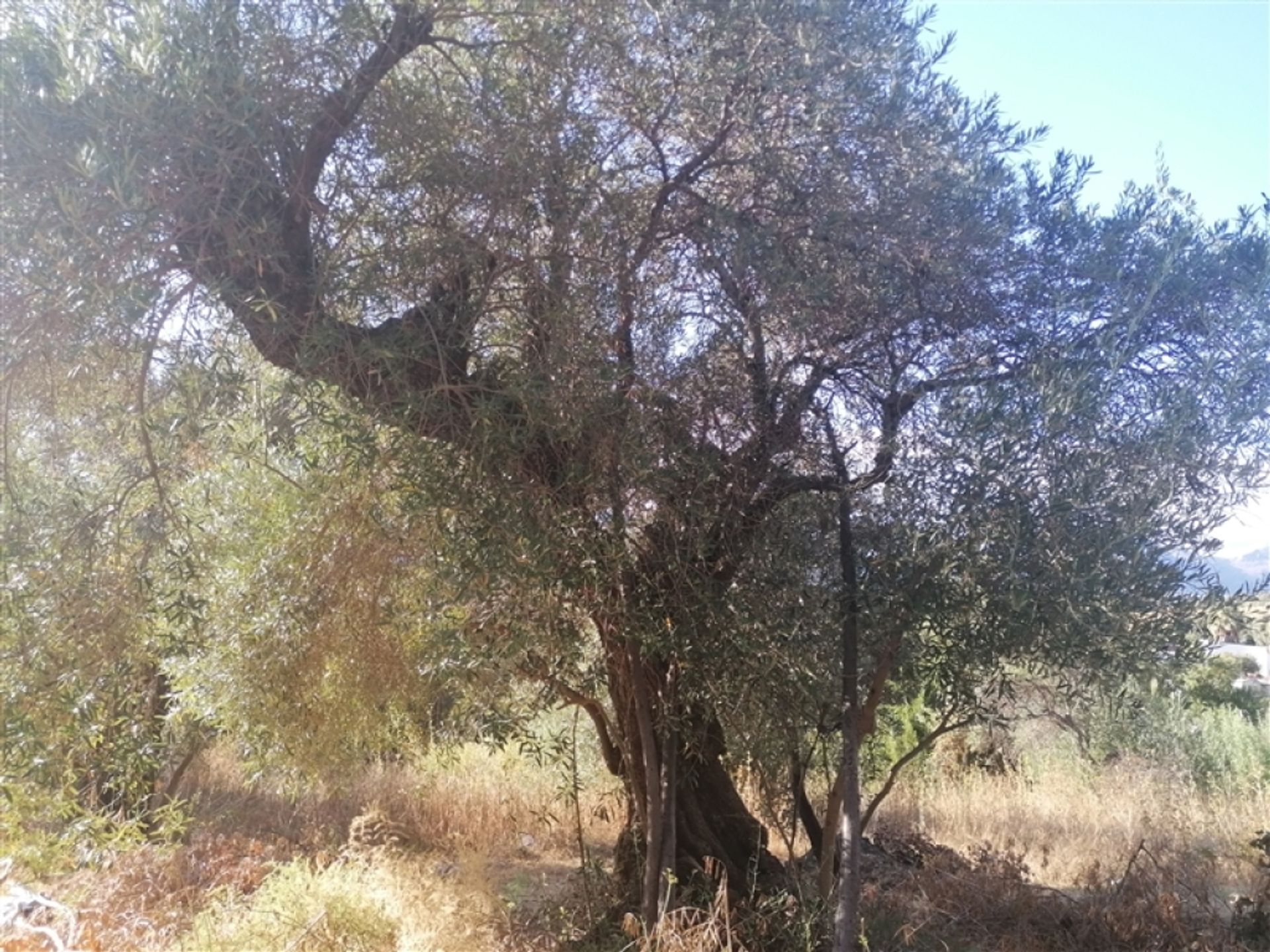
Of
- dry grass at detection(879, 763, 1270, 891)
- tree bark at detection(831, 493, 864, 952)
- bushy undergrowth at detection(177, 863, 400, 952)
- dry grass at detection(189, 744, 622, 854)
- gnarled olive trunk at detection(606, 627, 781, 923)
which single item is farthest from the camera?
dry grass at detection(189, 744, 622, 854)

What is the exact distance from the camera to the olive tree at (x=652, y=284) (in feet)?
11.9

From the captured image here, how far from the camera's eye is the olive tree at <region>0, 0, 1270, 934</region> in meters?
3.61

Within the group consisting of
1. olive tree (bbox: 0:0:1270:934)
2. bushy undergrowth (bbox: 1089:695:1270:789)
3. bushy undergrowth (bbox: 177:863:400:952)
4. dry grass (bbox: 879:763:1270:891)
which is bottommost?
bushy undergrowth (bbox: 177:863:400:952)

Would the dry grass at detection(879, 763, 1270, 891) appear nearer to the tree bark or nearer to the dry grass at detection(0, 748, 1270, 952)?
the dry grass at detection(0, 748, 1270, 952)

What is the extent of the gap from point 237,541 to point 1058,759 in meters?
8.70

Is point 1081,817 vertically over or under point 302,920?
over

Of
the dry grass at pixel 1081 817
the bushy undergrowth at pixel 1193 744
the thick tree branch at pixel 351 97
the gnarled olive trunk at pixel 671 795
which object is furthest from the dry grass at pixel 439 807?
the thick tree branch at pixel 351 97

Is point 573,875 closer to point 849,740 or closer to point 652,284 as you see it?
point 849,740

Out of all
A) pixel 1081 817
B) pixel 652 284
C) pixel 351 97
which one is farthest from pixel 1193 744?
pixel 351 97

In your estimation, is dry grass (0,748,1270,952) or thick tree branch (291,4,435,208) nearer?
thick tree branch (291,4,435,208)

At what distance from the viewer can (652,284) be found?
4.81m

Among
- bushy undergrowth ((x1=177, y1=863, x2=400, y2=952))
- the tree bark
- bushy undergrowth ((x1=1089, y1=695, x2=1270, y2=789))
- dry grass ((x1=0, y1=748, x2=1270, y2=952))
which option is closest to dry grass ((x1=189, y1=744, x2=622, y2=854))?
dry grass ((x1=0, y1=748, x2=1270, y2=952))

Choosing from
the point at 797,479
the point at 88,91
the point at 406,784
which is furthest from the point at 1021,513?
the point at 406,784

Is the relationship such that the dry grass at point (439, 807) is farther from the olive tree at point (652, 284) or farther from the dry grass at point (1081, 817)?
the olive tree at point (652, 284)
